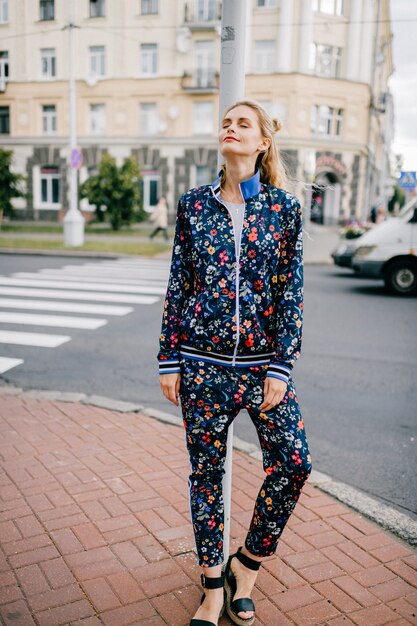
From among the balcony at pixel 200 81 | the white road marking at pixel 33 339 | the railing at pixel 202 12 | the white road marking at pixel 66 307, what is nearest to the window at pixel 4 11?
the balcony at pixel 200 81

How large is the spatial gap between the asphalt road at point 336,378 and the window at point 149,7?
2549 centimetres

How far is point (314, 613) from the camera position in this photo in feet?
8.09

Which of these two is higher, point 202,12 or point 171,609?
point 202,12

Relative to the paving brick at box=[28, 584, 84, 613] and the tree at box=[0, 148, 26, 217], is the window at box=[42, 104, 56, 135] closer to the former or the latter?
the tree at box=[0, 148, 26, 217]

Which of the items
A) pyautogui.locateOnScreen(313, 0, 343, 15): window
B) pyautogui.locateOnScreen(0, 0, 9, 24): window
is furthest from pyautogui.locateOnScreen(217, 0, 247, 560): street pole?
pyautogui.locateOnScreen(313, 0, 343, 15): window

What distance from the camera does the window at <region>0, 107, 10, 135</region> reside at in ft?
110

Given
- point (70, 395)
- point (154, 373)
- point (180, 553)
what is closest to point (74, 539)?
point (180, 553)

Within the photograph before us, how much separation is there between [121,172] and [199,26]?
9928 mm

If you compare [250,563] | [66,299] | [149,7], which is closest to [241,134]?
[250,563]

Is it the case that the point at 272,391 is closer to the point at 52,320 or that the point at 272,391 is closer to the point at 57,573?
the point at 57,573

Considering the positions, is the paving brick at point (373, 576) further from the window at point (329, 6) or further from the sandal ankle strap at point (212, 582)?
the window at point (329, 6)

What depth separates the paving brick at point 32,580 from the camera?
2551mm

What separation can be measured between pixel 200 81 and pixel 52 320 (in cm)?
2506

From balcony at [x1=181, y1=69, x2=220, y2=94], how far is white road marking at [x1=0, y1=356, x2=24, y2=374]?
1033 inches
